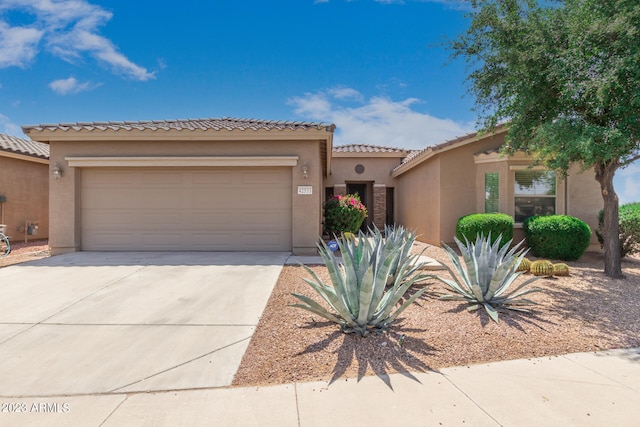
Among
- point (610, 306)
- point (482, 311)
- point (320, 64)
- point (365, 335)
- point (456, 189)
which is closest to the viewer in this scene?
point (365, 335)

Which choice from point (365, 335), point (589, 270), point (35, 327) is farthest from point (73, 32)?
point (589, 270)

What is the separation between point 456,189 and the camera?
1101cm

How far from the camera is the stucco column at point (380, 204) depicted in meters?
17.0

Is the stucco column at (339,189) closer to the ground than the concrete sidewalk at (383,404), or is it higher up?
higher up

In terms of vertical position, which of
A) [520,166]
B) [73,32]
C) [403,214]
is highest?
[73,32]

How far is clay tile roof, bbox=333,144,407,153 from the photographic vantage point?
17.3 metres

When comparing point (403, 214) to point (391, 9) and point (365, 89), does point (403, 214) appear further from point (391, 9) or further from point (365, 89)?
point (391, 9)

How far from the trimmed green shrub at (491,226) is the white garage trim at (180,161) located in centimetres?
554

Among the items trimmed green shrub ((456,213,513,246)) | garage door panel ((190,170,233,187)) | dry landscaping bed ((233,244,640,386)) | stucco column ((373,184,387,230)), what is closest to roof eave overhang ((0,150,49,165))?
garage door panel ((190,170,233,187))

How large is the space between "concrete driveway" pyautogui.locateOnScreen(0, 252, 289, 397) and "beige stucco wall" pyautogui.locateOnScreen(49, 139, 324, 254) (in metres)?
1.80

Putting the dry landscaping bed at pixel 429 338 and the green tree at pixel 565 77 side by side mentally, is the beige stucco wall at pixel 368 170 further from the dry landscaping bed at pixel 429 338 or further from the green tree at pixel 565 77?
the dry landscaping bed at pixel 429 338

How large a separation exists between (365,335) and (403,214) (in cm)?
1292

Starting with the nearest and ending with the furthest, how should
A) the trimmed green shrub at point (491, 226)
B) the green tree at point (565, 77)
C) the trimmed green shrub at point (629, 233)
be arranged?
the green tree at point (565, 77) → the trimmed green shrub at point (629, 233) → the trimmed green shrub at point (491, 226)

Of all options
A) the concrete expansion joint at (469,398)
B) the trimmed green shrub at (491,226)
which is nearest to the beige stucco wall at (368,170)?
the trimmed green shrub at (491,226)
